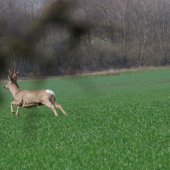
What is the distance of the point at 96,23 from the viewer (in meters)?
0.53

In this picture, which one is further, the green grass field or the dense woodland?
the green grass field

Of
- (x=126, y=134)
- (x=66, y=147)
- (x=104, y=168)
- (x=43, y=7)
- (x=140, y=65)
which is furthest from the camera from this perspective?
(x=126, y=134)

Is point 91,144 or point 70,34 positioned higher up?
point 70,34

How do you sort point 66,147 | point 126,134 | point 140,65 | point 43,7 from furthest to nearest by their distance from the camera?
1. point 126,134
2. point 66,147
3. point 140,65
4. point 43,7

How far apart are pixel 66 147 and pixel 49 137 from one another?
86 centimetres

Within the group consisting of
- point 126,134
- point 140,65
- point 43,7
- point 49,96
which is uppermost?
point 43,7

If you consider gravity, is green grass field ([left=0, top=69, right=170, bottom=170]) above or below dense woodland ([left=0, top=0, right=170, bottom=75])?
below

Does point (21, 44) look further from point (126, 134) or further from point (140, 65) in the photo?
point (126, 134)

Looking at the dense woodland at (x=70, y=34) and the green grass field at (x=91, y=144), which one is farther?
the green grass field at (x=91, y=144)

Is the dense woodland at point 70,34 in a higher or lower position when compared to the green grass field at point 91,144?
higher

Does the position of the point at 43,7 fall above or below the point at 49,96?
above

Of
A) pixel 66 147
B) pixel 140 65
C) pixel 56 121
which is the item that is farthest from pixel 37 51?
pixel 56 121

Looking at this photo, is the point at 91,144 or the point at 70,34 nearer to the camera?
the point at 70,34

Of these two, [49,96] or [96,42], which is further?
[49,96]
